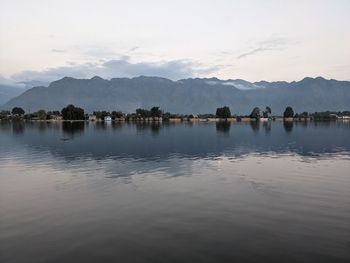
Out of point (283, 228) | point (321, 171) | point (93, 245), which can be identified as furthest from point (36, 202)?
point (321, 171)

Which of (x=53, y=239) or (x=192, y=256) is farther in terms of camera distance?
(x=53, y=239)

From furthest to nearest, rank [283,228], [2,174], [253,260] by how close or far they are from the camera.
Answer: [2,174], [283,228], [253,260]

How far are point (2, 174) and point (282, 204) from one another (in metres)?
41.8

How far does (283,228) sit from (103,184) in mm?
25797

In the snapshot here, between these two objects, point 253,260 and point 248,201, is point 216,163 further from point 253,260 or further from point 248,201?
point 253,260

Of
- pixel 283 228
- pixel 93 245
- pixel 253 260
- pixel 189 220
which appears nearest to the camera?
pixel 253 260

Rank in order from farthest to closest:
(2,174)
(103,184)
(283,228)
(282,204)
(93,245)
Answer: (2,174), (103,184), (282,204), (283,228), (93,245)

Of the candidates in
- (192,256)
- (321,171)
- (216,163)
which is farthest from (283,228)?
(216,163)

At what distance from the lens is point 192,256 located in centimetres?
2394

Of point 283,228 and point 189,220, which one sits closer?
point 283,228

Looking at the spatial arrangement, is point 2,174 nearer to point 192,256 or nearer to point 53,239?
point 53,239

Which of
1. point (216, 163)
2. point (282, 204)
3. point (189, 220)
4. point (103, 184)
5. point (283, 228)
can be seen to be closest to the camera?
point (283, 228)

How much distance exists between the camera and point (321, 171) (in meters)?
59.4

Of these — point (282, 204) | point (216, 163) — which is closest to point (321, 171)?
point (216, 163)
